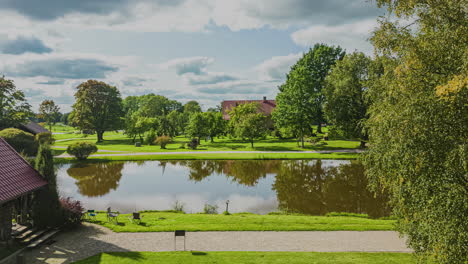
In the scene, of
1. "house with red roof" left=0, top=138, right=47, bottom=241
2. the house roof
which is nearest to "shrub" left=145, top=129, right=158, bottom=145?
the house roof

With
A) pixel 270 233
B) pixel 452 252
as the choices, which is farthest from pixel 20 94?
pixel 452 252

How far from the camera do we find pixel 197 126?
52156 mm

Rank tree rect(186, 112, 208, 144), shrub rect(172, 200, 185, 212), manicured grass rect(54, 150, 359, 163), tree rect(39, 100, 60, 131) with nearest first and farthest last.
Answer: shrub rect(172, 200, 185, 212) → manicured grass rect(54, 150, 359, 163) → tree rect(186, 112, 208, 144) → tree rect(39, 100, 60, 131)

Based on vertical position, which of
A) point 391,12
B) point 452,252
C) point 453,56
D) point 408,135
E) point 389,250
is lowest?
point 389,250

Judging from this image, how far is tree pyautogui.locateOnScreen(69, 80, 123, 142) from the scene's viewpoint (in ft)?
194

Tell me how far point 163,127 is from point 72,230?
4695cm

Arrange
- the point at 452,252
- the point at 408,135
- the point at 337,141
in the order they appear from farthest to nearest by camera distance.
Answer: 1. the point at 337,141
2. the point at 408,135
3. the point at 452,252

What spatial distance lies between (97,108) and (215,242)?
2243 inches

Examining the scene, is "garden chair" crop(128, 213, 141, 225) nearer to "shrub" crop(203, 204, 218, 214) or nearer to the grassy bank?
"shrub" crop(203, 204, 218, 214)

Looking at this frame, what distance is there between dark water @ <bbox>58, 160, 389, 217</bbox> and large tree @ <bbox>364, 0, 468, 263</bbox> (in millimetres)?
9193

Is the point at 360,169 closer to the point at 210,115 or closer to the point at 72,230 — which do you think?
the point at 72,230

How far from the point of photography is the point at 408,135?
27.4 feet

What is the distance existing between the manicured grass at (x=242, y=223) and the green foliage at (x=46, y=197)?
2.25 m

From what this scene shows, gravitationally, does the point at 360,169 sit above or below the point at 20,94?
below
